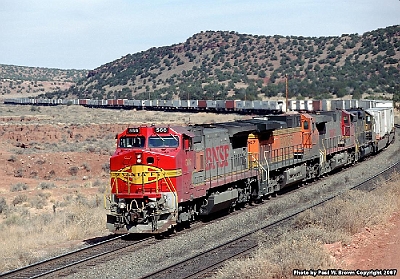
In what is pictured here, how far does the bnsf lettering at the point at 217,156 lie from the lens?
65.1 feet

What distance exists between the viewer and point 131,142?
1811 centimetres

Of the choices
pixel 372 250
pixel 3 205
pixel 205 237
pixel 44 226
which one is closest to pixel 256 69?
pixel 3 205

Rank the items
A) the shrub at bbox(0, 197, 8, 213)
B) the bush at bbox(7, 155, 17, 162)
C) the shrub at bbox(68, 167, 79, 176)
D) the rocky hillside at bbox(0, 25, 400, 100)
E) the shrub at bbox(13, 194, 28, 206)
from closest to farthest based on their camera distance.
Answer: the shrub at bbox(0, 197, 8, 213) < the shrub at bbox(13, 194, 28, 206) < the shrub at bbox(68, 167, 79, 176) < the bush at bbox(7, 155, 17, 162) < the rocky hillside at bbox(0, 25, 400, 100)

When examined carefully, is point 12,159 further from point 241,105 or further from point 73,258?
point 241,105

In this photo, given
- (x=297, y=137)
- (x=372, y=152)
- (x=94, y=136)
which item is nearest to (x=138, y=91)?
(x=94, y=136)

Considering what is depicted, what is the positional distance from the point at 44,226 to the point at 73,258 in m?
5.69

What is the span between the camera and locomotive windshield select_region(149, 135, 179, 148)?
1780cm

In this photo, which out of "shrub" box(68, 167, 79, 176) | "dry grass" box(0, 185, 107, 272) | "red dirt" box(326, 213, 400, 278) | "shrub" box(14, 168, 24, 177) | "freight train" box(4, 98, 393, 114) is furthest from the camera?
"freight train" box(4, 98, 393, 114)

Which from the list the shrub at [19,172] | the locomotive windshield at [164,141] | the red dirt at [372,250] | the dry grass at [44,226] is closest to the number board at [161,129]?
the locomotive windshield at [164,141]

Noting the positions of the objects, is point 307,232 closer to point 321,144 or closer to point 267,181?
point 267,181

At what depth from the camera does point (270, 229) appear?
18.2m

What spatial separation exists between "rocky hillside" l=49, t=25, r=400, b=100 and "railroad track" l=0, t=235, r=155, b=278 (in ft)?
289

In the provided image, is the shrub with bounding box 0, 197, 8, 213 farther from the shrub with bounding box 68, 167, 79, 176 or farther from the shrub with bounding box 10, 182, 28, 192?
the shrub with bounding box 68, 167, 79, 176

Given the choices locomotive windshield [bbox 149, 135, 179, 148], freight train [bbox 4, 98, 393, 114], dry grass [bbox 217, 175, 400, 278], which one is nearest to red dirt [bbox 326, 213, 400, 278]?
dry grass [bbox 217, 175, 400, 278]
